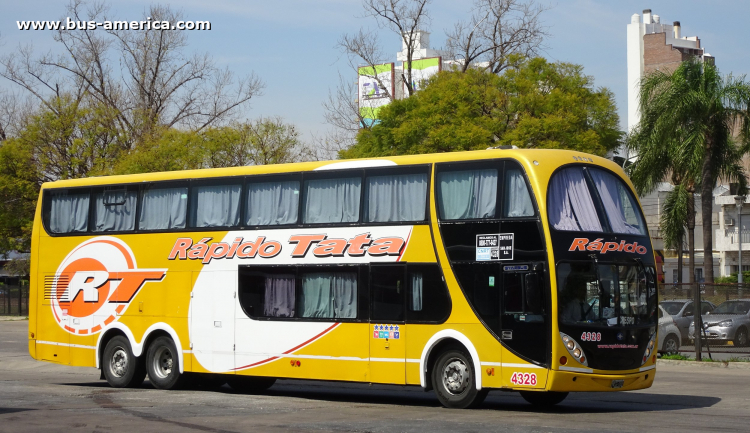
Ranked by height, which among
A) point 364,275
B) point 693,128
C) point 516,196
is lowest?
point 364,275

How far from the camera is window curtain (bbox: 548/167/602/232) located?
45.4 feet

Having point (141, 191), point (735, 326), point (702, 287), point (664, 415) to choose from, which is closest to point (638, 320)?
point (664, 415)

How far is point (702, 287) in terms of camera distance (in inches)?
968

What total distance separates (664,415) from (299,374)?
237 inches

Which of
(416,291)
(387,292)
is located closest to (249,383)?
(387,292)

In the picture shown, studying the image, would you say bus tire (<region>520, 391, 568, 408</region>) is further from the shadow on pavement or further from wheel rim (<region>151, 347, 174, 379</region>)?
wheel rim (<region>151, 347, 174, 379</region>)

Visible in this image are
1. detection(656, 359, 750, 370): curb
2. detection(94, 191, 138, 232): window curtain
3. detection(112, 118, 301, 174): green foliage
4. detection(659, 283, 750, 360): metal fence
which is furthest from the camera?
detection(112, 118, 301, 174): green foliage

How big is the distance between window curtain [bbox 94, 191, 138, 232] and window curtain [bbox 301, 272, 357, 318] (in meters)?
4.41

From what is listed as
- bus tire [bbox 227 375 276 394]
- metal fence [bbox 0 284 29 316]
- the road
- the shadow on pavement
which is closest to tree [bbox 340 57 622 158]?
the road

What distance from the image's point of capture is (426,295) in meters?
14.9

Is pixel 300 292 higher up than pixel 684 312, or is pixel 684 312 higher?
pixel 300 292

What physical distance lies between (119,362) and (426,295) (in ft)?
24.0

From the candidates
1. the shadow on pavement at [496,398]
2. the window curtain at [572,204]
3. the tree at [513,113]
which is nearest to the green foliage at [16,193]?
the tree at [513,113]

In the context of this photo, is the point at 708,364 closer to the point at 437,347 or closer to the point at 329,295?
the point at 437,347
